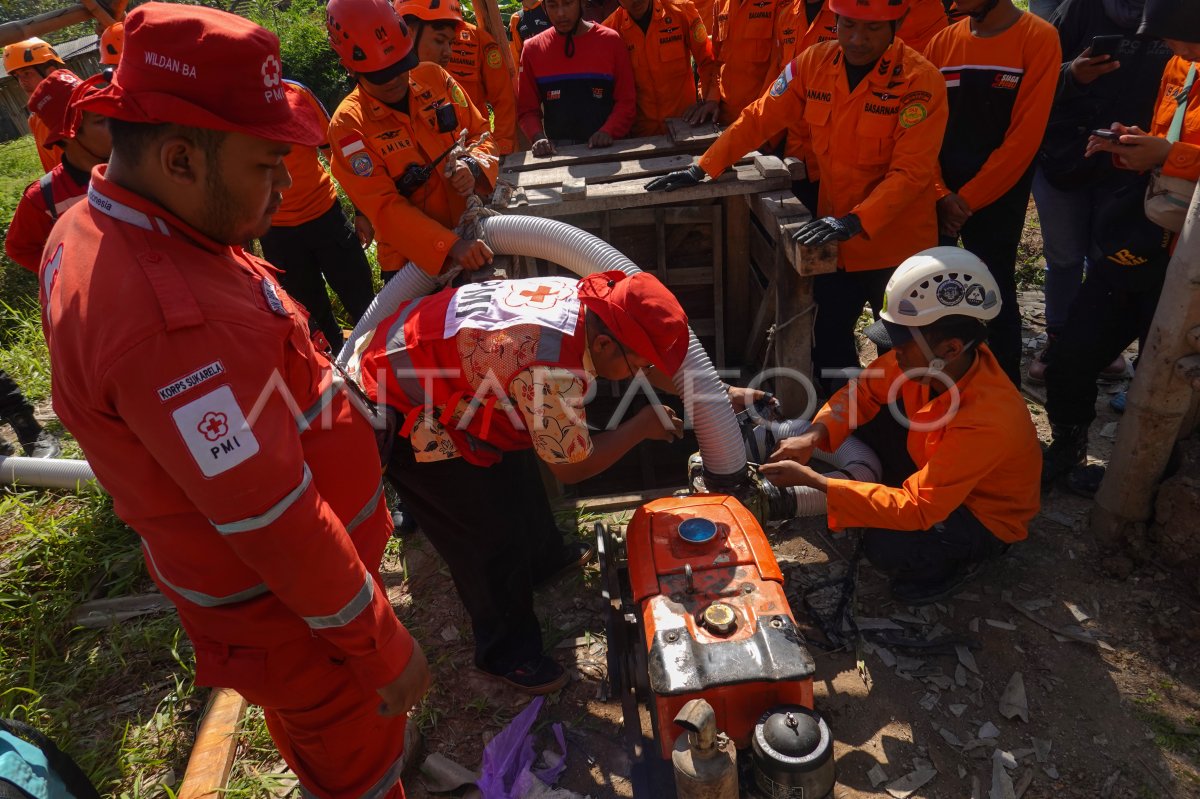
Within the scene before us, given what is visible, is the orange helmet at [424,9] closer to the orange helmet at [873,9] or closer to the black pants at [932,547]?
the orange helmet at [873,9]

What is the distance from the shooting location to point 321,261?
16.3 ft

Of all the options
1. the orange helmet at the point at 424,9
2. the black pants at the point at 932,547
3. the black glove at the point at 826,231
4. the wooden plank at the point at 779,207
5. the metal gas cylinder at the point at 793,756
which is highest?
the orange helmet at the point at 424,9

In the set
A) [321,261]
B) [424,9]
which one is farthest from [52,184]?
[424,9]

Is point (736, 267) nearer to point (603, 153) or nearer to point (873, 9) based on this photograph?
point (603, 153)

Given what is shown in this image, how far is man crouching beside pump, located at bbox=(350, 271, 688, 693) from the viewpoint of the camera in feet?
7.83

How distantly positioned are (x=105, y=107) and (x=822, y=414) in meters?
2.94

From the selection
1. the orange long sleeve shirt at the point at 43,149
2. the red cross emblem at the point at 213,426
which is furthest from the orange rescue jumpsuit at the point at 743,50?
the red cross emblem at the point at 213,426

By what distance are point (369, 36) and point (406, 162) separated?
607 mm

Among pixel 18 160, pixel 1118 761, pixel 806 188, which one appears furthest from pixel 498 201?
pixel 18 160

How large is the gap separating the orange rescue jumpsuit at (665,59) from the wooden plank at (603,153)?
1.93 feet

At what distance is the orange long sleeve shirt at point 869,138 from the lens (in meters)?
3.58

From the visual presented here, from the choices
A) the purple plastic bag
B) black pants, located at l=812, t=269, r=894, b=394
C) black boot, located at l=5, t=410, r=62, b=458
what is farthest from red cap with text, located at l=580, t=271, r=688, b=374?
black boot, located at l=5, t=410, r=62, b=458

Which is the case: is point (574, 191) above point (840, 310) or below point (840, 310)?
above

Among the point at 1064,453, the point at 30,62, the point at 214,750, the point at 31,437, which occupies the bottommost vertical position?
the point at 214,750
